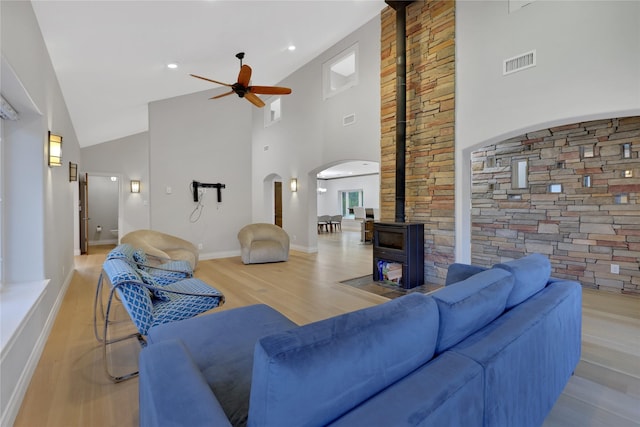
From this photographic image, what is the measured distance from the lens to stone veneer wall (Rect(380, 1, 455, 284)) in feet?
14.6

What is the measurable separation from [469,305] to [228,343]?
1.22 metres

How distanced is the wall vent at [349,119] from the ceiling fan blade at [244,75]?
2.28 meters

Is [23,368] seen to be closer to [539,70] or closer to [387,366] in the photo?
[387,366]

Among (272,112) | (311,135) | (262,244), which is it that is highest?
(272,112)

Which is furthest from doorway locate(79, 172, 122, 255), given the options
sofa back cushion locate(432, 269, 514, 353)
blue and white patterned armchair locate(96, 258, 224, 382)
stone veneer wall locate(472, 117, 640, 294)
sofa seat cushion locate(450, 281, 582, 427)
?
sofa seat cushion locate(450, 281, 582, 427)

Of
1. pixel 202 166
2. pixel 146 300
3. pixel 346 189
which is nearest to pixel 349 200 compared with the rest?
pixel 346 189

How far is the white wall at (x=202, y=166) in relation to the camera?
6215 mm

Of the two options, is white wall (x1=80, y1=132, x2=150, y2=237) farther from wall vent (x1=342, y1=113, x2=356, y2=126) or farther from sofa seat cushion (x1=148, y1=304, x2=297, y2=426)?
sofa seat cushion (x1=148, y1=304, x2=297, y2=426)

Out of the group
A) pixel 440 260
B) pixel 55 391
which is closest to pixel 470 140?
pixel 440 260

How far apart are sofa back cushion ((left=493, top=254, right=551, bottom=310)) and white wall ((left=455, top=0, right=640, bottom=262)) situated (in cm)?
216

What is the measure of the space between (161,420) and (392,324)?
74cm

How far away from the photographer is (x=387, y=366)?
101 centimetres

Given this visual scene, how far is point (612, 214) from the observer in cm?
404

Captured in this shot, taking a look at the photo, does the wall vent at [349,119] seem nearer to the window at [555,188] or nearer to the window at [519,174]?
the window at [519,174]
